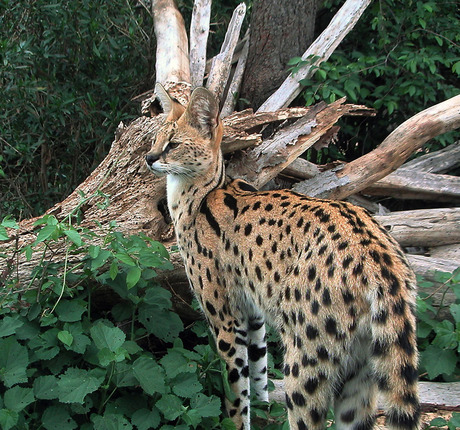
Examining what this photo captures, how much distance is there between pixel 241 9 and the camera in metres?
7.00

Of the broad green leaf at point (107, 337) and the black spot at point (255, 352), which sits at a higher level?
the broad green leaf at point (107, 337)

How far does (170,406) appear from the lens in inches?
147

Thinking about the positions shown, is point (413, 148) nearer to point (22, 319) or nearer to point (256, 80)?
point (256, 80)

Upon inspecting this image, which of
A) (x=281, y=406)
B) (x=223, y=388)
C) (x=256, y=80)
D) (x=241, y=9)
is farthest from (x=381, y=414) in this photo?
(x=241, y=9)

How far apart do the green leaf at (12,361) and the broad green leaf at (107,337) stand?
45cm

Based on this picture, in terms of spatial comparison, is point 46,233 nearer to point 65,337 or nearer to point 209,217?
point 65,337

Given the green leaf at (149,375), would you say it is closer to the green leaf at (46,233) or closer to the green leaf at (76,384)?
the green leaf at (76,384)

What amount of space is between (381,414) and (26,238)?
3039 millimetres

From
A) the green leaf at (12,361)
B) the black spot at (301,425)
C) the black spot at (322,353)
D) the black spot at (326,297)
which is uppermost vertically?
the black spot at (326,297)

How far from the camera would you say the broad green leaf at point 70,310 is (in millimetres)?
3963

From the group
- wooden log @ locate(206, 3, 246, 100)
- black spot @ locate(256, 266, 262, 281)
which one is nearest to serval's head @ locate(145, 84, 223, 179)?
black spot @ locate(256, 266, 262, 281)

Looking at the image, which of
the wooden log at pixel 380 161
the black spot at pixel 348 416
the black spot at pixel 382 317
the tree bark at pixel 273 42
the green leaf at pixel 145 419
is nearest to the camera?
the black spot at pixel 382 317

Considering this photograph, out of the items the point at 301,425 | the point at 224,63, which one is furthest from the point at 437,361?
the point at 224,63

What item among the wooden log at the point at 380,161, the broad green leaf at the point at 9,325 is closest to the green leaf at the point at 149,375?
the broad green leaf at the point at 9,325
